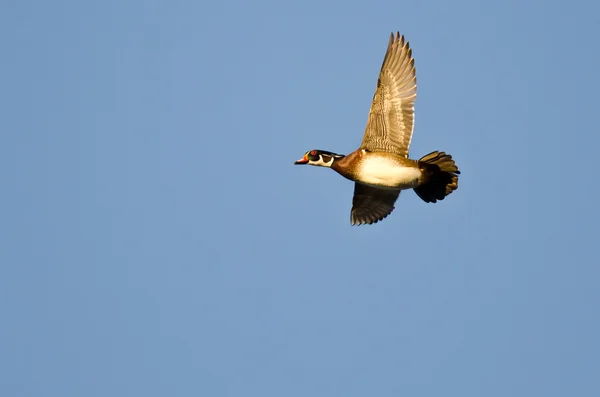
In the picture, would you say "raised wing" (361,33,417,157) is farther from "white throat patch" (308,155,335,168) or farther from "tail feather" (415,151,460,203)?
"white throat patch" (308,155,335,168)

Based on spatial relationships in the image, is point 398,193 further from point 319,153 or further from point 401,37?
point 401,37

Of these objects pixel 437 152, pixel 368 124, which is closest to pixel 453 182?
pixel 437 152

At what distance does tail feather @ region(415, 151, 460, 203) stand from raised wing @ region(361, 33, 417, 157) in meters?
0.46

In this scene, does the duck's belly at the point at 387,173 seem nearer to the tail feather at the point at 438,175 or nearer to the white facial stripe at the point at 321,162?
the tail feather at the point at 438,175

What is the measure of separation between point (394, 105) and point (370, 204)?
8.75 ft

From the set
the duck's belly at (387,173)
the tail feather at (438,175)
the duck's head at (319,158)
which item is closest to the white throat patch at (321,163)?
the duck's head at (319,158)

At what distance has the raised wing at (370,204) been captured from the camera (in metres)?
21.0

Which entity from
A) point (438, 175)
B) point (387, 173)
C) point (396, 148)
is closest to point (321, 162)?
point (387, 173)

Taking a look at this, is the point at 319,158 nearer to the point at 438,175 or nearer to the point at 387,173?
the point at 387,173

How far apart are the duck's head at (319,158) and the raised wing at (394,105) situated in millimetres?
917

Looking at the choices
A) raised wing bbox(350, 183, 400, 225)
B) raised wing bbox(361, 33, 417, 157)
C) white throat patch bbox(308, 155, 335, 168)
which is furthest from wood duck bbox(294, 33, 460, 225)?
raised wing bbox(350, 183, 400, 225)

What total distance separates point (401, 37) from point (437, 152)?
221 cm

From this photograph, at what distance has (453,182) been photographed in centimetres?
1952

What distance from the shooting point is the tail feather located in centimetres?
1936
